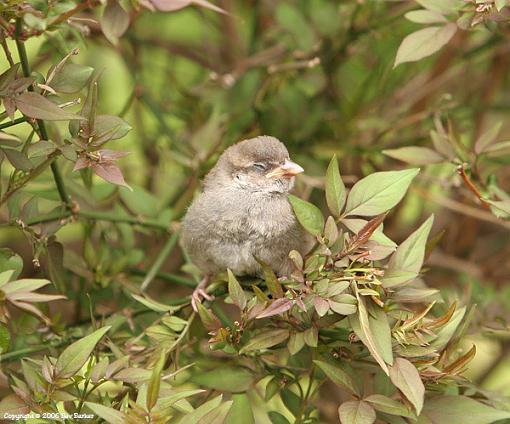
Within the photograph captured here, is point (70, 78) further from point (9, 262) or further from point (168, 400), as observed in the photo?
point (168, 400)

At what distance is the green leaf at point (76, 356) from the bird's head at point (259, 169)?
1.08 meters

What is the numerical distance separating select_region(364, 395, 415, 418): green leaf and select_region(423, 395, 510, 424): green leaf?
0.33 feet

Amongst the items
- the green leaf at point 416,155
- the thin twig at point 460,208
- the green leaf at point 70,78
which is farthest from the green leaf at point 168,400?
the thin twig at point 460,208

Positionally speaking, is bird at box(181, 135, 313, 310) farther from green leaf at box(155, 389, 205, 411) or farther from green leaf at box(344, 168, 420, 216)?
green leaf at box(155, 389, 205, 411)

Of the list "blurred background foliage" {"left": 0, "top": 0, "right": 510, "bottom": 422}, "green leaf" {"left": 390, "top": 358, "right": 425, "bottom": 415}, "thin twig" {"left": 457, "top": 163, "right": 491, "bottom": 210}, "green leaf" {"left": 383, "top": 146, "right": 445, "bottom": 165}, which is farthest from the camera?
"blurred background foliage" {"left": 0, "top": 0, "right": 510, "bottom": 422}

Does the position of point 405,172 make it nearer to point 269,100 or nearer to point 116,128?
point 116,128

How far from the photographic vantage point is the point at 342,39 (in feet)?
10.1

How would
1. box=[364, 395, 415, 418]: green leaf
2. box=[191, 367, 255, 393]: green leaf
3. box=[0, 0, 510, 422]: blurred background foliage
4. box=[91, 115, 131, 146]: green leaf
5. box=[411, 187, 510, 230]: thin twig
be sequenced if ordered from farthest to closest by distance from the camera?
box=[411, 187, 510, 230]: thin twig → box=[0, 0, 510, 422]: blurred background foliage → box=[191, 367, 255, 393]: green leaf → box=[91, 115, 131, 146]: green leaf → box=[364, 395, 415, 418]: green leaf

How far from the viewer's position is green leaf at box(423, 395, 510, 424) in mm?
1680

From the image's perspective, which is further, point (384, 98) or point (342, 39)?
point (384, 98)

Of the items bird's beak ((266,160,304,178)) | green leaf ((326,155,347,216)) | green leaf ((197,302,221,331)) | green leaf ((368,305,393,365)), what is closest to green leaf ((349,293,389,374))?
green leaf ((368,305,393,365))

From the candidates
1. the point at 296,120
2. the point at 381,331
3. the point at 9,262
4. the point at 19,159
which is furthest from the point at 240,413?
the point at 296,120

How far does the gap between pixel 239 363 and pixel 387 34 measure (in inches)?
60.4

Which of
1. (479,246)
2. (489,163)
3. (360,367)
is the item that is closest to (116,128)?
(360,367)
